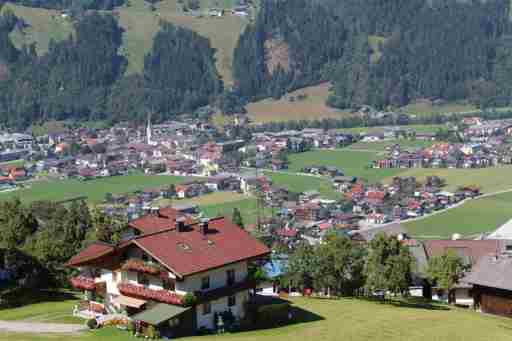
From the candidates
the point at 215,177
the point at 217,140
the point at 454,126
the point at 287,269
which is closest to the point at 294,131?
the point at 217,140

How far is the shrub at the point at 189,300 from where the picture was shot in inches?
1340

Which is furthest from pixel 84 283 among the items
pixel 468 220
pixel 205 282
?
pixel 468 220

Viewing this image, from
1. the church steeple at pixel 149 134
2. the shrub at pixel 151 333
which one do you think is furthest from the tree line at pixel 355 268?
the church steeple at pixel 149 134

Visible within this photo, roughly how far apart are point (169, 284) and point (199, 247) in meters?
1.97

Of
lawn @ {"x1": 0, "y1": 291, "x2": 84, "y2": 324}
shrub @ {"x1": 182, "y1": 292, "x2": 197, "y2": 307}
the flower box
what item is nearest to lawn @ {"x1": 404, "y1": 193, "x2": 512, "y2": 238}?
lawn @ {"x1": 0, "y1": 291, "x2": 84, "y2": 324}

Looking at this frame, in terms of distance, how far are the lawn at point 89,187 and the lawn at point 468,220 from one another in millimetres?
46036

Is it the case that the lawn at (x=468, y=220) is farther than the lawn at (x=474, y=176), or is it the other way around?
the lawn at (x=474, y=176)

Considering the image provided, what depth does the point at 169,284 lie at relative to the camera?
35125 mm

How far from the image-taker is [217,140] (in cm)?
17962

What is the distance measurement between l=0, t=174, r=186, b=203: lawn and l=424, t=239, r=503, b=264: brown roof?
76.0 m

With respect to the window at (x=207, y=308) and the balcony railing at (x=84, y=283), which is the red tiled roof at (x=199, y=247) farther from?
the balcony railing at (x=84, y=283)

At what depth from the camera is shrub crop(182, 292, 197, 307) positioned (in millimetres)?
34031

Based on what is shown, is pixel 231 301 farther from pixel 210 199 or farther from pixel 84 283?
pixel 210 199

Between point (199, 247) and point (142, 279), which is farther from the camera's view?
point (142, 279)
